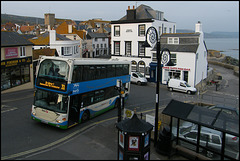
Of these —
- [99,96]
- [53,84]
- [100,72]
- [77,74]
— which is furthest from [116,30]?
[53,84]

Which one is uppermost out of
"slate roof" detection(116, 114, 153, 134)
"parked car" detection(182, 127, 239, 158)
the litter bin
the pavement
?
"slate roof" detection(116, 114, 153, 134)

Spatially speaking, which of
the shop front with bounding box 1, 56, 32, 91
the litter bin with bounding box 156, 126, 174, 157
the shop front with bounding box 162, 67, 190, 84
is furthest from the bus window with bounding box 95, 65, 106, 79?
the shop front with bounding box 162, 67, 190, 84

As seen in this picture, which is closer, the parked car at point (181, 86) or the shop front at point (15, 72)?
the shop front at point (15, 72)

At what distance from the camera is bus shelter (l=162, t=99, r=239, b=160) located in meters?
9.12

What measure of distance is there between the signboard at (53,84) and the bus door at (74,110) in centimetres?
87

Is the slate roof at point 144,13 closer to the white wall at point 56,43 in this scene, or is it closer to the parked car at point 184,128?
the white wall at point 56,43

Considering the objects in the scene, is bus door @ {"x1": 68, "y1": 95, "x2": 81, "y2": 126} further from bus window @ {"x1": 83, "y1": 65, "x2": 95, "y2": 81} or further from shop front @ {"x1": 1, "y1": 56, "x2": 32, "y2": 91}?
shop front @ {"x1": 1, "y1": 56, "x2": 32, "y2": 91}

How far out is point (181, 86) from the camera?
2786 cm

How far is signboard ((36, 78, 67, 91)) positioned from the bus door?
2.85 ft

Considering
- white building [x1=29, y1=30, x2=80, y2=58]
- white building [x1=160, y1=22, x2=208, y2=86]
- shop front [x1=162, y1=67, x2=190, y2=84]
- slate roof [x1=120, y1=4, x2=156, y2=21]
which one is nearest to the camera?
white building [x1=160, y1=22, x2=208, y2=86]

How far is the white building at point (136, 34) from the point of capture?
34.4 metres

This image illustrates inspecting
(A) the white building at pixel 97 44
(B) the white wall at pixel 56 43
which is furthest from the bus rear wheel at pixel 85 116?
(A) the white building at pixel 97 44

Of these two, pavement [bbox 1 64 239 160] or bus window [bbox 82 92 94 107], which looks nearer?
pavement [bbox 1 64 239 160]

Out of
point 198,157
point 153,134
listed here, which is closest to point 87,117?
point 153,134
